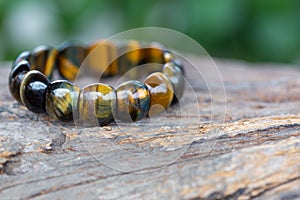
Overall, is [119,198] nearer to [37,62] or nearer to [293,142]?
[293,142]

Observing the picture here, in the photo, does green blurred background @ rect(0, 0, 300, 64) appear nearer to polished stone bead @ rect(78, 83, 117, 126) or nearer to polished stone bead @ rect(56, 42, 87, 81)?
polished stone bead @ rect(56, 42, 87, 81)

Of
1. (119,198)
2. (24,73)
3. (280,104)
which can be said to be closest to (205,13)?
(280,104)

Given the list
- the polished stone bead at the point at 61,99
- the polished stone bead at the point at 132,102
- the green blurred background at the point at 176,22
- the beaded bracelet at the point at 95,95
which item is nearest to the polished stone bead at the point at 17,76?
the beaded bracelet at the point at 95,95

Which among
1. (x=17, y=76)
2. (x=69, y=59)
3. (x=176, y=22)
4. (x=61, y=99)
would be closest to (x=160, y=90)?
(x=61, y=99)

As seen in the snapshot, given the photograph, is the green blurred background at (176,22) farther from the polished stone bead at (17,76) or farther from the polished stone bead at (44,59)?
the polished stone bead at (17,76)

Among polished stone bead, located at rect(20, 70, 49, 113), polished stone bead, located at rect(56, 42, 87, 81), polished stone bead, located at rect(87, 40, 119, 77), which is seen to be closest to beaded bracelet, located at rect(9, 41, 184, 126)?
polished stone bead, located at rect(20, 70, 49, 113)

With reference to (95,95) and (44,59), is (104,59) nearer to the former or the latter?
(44,59)

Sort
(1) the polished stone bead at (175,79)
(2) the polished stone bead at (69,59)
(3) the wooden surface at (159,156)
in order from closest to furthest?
(3) the wooden surface at (159,156) < (1) the polished stone bead at (175,79) < (2) the polished stone bead at (69,59)
